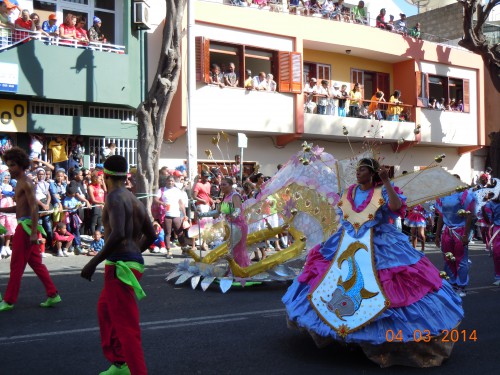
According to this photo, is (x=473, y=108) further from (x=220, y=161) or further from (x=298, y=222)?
(x=298, y=222)

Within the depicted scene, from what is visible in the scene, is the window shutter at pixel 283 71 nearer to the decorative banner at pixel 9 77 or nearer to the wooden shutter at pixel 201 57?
the wooden shutter at pixel 201 57

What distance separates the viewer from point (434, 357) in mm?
5387

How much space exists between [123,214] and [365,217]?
7.58 feet

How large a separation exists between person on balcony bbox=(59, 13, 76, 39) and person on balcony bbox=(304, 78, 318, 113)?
8.14 m

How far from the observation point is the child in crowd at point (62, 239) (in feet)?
43.2

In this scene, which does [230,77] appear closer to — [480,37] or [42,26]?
[42,26]

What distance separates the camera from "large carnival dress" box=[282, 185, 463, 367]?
5266mm

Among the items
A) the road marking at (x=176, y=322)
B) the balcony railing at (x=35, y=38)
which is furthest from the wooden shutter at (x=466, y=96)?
the road marking at (x=176, y=322)

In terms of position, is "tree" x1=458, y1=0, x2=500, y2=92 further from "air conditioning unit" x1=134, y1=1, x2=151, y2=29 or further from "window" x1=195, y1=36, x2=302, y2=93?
"air conditioning unit" x1=134, y1=1, x2=151, y2=29

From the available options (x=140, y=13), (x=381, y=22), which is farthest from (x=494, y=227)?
(x=381, y=22)

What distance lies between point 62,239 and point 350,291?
906cm

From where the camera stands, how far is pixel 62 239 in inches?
521

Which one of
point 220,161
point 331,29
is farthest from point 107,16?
point 331,29

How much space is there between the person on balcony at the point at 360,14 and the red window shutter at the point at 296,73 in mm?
3926
